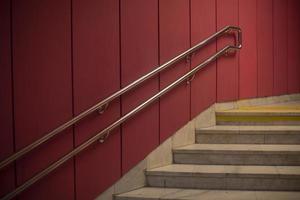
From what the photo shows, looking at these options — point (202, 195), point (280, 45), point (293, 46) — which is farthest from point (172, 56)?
point (293, 46)

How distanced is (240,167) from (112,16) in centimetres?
178

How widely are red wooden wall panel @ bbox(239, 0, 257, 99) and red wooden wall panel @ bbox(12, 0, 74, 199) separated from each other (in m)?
2.94

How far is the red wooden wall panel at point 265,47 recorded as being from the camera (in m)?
5.70

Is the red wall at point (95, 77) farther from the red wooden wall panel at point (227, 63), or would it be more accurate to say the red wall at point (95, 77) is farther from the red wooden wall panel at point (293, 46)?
the red wooden wall panel at point (293, 46)

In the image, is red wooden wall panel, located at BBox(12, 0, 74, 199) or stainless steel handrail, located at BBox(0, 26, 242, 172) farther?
red wooden wall panel, located at BBox(12, 0, 74, 199)

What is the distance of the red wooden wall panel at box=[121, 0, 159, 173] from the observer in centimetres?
348

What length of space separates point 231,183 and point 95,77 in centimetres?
149

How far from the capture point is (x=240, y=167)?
12.0 feet

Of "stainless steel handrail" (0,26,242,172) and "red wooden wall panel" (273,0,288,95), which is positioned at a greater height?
"red wooden wall panel" (273,0,288,95)

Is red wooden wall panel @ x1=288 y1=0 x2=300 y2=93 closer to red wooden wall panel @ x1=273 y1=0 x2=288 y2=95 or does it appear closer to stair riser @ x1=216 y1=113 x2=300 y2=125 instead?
red wooden wall panel @ x1=273 y1=0 x2=288 y2=95

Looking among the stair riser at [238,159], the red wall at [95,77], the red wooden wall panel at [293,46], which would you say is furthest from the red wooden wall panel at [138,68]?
the red wooden wall panel at [293,46]

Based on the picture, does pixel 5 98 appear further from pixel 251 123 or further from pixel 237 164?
pixel 251 123

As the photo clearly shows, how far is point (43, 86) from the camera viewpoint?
2.77 m

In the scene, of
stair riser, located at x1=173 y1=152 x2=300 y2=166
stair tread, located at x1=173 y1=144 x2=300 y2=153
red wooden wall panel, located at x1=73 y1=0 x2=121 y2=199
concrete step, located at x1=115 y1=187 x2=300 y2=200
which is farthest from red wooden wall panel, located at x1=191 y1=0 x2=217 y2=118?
red wooden wall panel, located at x1=73 y1=0 x2=121 y2=199
